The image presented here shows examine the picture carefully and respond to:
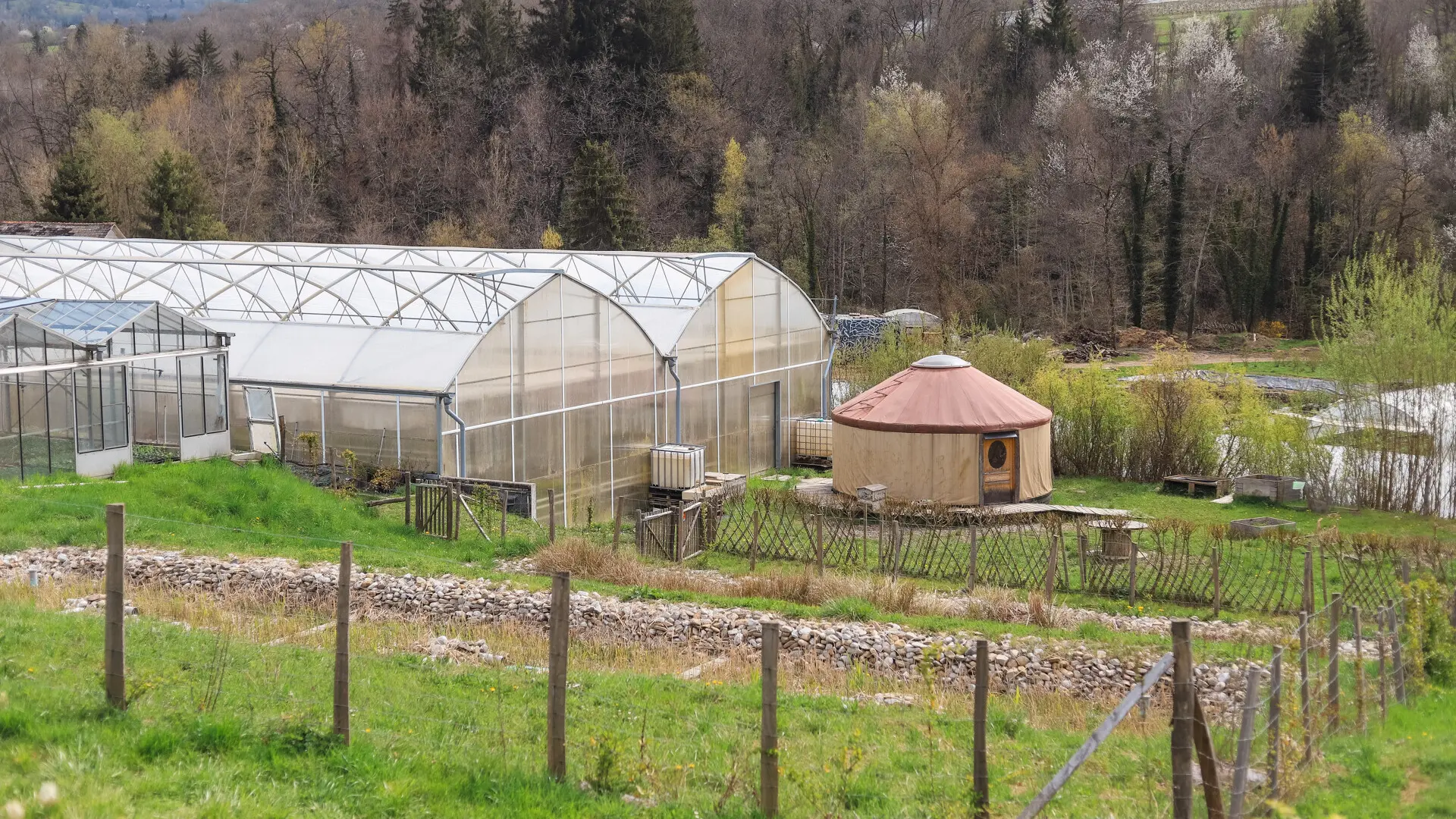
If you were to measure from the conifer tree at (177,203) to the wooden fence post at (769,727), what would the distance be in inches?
1836

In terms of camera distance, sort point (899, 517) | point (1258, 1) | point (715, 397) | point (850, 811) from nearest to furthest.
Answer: point (850, 811), point (899, 517), point (715, 397), point (1258, 1)

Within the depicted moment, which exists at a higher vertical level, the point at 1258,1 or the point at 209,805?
the point at 1258,1

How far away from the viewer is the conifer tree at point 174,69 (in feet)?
225

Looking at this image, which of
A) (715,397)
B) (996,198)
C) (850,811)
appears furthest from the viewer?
(996,198)

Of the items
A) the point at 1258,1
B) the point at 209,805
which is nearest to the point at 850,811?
the point at 209,805

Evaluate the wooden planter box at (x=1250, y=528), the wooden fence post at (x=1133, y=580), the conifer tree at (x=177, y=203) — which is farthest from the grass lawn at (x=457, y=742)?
the conifer tree at (x=177, y=203)

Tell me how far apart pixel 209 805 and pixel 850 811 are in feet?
9.98

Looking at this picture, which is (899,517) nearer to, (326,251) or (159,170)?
(326,251)

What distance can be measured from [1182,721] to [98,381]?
16.9 m

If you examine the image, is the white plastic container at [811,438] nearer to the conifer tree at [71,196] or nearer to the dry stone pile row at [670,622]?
the dry stone pile row at [670,622]

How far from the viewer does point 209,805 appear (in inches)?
220

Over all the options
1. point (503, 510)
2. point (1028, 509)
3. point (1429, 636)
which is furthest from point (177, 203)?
point (1429, 636)

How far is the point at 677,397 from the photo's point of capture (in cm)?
2367

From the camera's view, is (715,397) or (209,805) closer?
(209,805)
